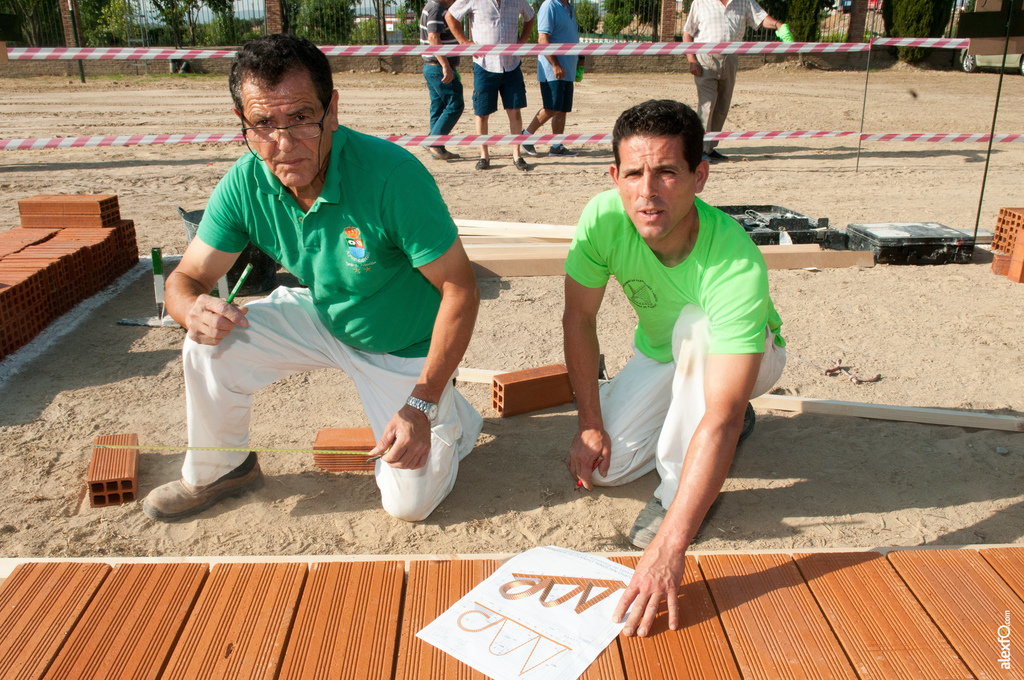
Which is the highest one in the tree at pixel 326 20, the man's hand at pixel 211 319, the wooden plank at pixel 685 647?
the tree at pixel 326 20

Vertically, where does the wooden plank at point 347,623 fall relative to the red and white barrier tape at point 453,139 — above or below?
below

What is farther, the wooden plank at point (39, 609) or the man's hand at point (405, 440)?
the man's hand at point (405, 440)

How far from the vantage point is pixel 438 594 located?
6.61 ft

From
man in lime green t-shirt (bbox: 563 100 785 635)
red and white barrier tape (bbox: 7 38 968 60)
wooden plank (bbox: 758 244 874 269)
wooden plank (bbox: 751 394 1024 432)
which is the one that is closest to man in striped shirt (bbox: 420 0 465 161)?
red and white barrier tape (bbox: 7 38 968 60)

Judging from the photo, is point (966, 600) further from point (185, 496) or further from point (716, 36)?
point (716, 36)

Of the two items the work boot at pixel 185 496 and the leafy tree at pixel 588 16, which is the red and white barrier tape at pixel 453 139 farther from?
the leafy tree at pixel 588 16

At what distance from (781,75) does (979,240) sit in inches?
623

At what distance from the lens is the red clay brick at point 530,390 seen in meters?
3.64

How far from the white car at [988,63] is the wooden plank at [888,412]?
58.4 ft

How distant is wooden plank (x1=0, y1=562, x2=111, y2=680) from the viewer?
181cm

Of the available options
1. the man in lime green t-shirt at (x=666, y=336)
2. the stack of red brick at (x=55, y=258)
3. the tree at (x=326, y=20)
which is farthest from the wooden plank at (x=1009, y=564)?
the tree at (x=326, y=20)

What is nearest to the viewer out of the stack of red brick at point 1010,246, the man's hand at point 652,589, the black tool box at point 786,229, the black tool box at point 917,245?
the man's hand at point 652,589

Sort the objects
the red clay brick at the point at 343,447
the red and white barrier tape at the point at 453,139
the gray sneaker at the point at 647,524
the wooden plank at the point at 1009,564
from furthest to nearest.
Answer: the red and white barrier tape at the point at 453,139 < the red clay brick at the point at 343,447 < the gray sneaker at the point at 647,524 < the wooden plank at the point at 1009,564

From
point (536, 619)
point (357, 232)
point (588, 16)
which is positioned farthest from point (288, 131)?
point (588, 16)
